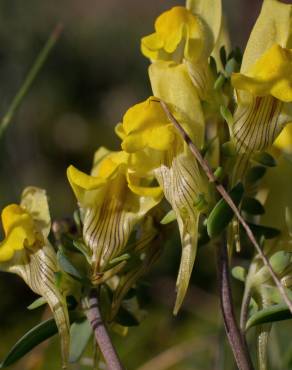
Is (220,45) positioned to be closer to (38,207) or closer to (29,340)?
(38,207)

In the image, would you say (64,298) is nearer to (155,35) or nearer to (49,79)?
(155,35)

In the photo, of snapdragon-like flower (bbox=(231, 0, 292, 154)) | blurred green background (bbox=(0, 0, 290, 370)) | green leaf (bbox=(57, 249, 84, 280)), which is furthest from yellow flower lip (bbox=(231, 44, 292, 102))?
blurred green background (bbox=(0, 0, 290, 370))

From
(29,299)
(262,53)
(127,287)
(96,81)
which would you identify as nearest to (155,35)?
(262,53)

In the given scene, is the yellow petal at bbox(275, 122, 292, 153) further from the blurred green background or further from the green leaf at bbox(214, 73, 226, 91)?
the blurred green background

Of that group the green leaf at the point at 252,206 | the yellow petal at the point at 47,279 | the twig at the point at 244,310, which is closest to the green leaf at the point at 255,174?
the green leaf at the point at 252,206

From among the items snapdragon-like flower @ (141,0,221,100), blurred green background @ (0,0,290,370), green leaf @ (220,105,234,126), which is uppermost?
snapdragon-like flower @ (141,0,221,100)

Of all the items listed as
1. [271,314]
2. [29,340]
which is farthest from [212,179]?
[29,340]

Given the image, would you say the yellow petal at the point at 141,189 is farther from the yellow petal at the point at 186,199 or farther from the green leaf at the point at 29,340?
the green leaf at the point at 29,340
